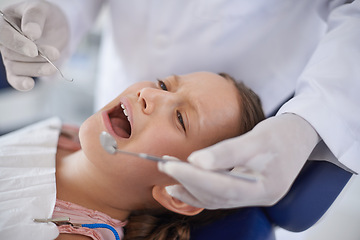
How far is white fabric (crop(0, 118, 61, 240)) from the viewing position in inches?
33.1

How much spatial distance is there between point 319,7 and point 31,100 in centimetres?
154

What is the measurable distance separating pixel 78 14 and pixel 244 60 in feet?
2.18

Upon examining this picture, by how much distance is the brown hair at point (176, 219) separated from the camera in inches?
40.2

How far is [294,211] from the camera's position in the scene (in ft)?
3.23

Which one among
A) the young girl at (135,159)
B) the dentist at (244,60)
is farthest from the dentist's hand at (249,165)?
the young girl at (135,159)

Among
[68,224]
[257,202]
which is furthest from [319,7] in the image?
[68,224]

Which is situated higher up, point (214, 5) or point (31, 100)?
point (214, 5)

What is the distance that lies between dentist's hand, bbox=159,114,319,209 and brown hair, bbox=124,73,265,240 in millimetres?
222

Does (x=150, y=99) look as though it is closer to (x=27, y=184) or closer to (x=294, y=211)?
(x=27, y=184)

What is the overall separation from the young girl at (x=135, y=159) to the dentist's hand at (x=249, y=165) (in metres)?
0.19

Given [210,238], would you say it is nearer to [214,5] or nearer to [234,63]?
[234,63]

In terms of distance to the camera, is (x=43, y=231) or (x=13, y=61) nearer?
(x=43, y=231)

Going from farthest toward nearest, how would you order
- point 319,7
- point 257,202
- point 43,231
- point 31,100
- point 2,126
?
point 31,100
point 2,126
point 319,7
point 43,231
point 257,202

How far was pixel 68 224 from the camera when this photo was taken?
2.97 feet
